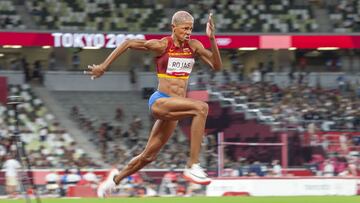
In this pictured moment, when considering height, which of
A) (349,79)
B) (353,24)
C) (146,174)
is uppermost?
(353,24)

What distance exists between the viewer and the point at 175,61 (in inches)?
418

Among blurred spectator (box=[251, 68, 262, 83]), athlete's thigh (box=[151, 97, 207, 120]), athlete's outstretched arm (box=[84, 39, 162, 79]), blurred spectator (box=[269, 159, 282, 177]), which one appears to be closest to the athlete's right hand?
athlete's outstretched arm (box=[84, 39, 162, 79])

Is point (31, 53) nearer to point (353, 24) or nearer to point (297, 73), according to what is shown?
point (297, 73)

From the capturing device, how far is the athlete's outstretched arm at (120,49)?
10234 mm

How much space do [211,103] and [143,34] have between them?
4.50 m

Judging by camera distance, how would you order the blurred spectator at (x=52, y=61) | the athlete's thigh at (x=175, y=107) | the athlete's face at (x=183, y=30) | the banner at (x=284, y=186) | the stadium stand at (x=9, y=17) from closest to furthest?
the athlete's thigh at (x=175, y=107) → the athlete's face at (x=183, y=30) → the banner at (x=284, y=186) → the stadium stand at (x=9, y=17) → the blurred spectator at (x=52, y=61)

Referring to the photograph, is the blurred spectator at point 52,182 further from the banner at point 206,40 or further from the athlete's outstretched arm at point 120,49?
the athlete's outstretched arm at point 120,49

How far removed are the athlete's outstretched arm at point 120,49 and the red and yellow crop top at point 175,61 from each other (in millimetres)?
133

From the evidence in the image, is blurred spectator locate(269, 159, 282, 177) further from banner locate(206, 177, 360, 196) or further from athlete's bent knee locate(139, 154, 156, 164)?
athlete's bent knee locate(139, 154, 156, 164)

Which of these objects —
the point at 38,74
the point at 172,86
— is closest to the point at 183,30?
the point at 172,86

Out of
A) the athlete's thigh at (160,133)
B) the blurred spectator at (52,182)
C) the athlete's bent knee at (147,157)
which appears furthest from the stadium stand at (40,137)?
the athlete's thigh at (160,133)

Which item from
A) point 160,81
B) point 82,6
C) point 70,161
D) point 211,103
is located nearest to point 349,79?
point 211,103

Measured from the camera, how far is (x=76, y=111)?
105 ft

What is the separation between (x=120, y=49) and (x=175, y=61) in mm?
710
